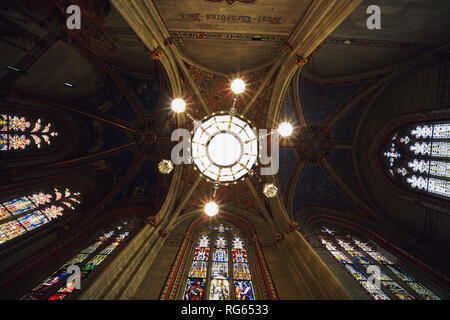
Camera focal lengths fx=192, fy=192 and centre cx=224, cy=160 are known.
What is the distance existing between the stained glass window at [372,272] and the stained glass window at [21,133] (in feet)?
43.9

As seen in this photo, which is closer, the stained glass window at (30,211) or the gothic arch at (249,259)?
the gothic arch at (249,259)

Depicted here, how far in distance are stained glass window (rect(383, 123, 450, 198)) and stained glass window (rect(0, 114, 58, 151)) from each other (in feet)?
52.1

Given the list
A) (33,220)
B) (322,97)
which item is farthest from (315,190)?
(33,220)

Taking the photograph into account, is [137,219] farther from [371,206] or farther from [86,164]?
[371,206]

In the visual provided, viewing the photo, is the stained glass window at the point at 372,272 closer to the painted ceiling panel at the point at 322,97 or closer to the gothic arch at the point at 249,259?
the gothic arch at the point at 249,259

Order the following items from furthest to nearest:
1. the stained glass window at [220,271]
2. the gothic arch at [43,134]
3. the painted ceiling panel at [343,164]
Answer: the painted ceiling panel at [343,164]
the gothic arch at [43,134]
the stained glass window at [220,271]

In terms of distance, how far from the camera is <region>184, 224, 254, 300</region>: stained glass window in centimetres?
520

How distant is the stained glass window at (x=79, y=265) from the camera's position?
471cm

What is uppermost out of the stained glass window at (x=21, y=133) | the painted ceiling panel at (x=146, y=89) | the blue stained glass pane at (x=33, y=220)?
the painted ceiling panel at (x=146, y=89)

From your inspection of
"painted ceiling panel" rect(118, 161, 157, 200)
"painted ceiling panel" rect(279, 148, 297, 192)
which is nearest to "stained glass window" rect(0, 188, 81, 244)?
"painted ceiling panel" rect(118, 161, 157, 200)

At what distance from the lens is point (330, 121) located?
9.09 metres

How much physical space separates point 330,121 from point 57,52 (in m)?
11.2

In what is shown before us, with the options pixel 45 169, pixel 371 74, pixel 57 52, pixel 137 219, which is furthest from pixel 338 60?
pixel 45 169

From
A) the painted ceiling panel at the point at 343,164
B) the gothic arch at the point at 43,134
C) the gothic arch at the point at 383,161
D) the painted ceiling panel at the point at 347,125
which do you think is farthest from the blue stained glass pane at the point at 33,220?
the gothic arch at the point at 383,161
